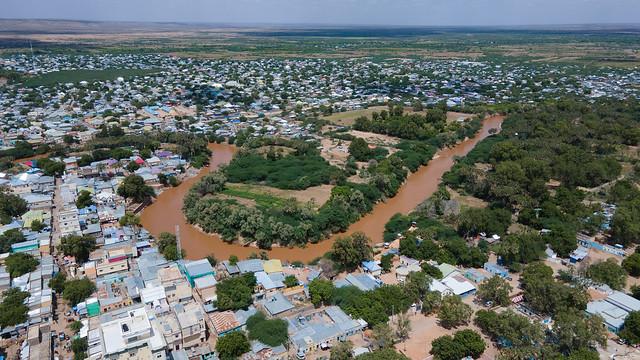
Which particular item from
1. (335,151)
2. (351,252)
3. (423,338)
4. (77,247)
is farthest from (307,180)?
(423,338)

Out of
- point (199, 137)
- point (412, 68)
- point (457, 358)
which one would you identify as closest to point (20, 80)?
point (199, 137)

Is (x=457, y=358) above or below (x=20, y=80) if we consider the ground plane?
below

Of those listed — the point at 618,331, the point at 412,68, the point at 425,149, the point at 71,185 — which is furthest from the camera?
the point at 412,68

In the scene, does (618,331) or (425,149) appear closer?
(618,331)

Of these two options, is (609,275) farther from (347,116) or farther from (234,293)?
(347,116)

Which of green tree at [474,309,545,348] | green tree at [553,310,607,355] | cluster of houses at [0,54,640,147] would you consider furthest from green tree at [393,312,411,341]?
cluster of houses at [0,54,640,147]

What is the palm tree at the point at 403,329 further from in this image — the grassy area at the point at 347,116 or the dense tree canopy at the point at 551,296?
the grassy area at the point at 347,116

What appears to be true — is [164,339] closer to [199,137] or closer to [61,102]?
[199,137]

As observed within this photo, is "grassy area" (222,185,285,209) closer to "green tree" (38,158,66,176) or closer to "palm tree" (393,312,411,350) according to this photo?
"palm tree" (393,312,411,350)
